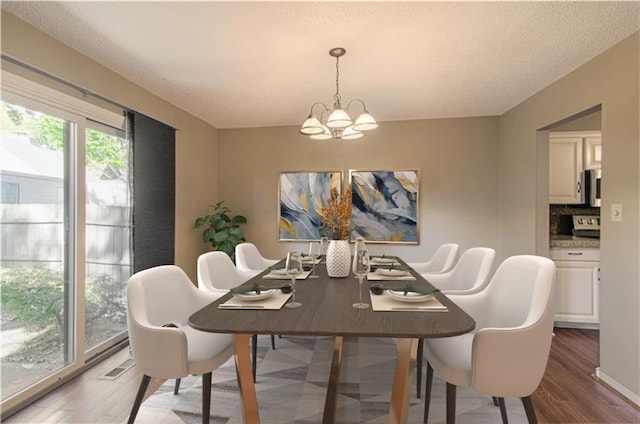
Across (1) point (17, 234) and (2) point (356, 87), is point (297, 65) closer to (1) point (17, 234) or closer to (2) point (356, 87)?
(2) point (356, 87)

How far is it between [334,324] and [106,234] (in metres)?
2.46

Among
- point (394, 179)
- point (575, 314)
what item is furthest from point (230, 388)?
point (575, 314)

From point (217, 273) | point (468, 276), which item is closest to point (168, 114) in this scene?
point (217, 273)

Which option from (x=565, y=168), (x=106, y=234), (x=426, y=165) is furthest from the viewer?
(x=426, y=165)

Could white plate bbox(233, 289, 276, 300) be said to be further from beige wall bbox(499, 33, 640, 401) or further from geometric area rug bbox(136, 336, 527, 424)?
beige wall bbox(499, 33, 640, 401)

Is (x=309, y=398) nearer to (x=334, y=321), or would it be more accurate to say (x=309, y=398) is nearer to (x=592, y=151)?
(x=334, y=321)

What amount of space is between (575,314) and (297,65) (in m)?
3.56

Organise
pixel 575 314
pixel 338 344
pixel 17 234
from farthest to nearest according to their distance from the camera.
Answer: pixel 575 314, pixel 17 234, pixel 338 344

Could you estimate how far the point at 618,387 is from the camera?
7.16 ft

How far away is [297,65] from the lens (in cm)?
257

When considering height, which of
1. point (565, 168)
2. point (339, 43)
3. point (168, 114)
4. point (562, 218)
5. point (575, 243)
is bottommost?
point (575, 243)

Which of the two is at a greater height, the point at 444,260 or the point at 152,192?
the point at 152,192

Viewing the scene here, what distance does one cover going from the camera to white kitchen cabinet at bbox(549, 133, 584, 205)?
137 inches

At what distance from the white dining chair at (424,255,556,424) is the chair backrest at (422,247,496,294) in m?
0.49
